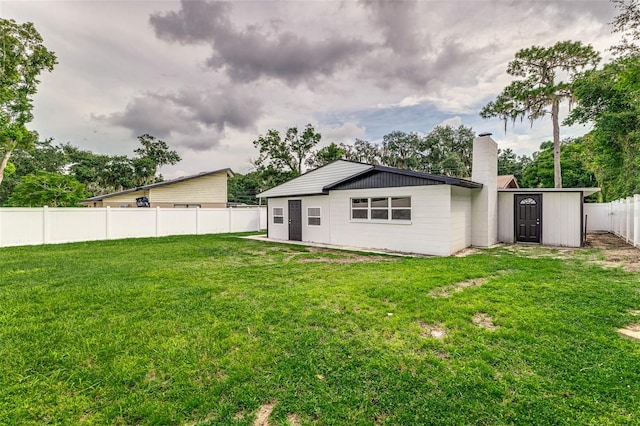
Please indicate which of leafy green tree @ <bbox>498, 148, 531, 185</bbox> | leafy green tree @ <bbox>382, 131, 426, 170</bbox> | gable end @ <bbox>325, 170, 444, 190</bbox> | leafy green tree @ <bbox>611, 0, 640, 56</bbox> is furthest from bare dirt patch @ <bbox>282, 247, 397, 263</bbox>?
leafy green tree @ <bbox>382, 131, 426, 170</bbox>

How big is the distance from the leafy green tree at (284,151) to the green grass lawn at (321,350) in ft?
78.6

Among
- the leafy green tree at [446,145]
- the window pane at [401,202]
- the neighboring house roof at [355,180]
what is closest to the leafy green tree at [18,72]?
the neighboring house roof at [355,180]

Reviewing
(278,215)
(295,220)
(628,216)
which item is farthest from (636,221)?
(278,215)

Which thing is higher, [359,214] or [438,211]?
[438,211]

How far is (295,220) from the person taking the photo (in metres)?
14.0

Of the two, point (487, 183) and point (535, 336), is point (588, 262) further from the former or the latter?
point (535, 336)

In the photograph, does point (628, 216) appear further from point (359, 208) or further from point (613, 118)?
point (359, 208)

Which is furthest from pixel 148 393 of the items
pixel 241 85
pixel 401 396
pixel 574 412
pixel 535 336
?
pixel 241 85

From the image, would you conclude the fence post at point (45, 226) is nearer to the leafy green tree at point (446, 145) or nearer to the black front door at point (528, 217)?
the black front door at point (528, 217)

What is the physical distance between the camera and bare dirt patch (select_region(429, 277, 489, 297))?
501 centimetres

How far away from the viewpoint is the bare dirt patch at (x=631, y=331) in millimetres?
3340

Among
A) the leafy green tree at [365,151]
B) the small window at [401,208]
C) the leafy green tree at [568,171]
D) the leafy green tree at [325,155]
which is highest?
the leafy green tree at [365,151]

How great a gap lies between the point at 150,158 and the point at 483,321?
4033 cm

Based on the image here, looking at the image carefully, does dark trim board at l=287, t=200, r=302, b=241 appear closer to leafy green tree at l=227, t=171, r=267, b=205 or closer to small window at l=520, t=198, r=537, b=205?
small window at l=520, t=198, r=537, b=205
